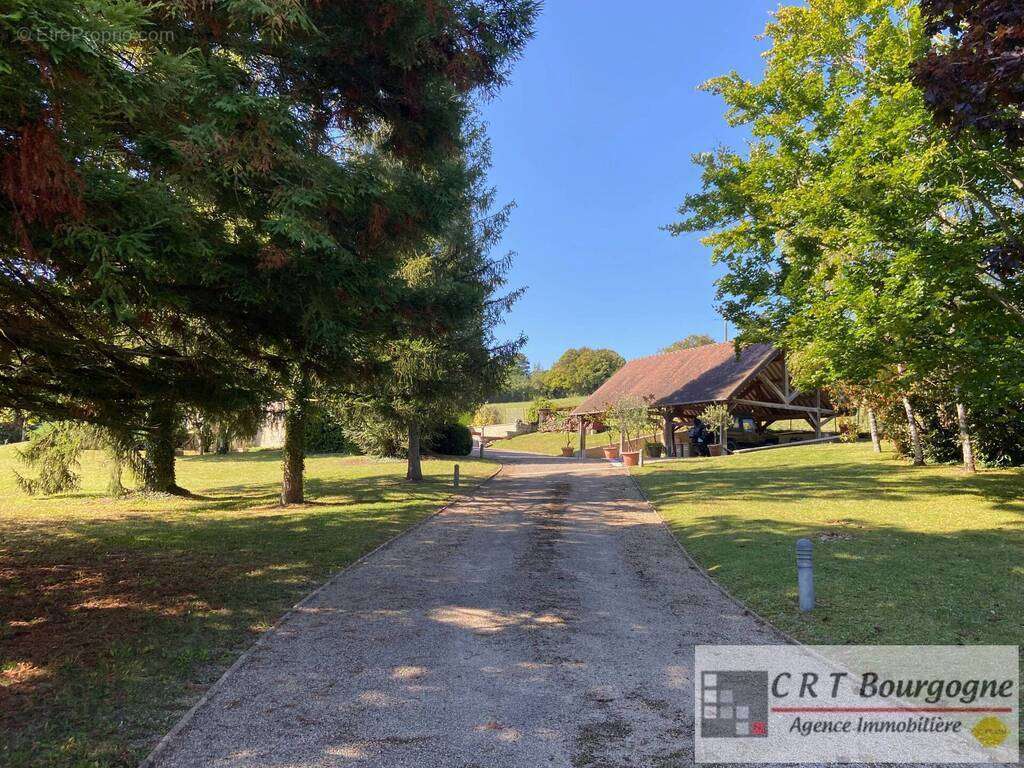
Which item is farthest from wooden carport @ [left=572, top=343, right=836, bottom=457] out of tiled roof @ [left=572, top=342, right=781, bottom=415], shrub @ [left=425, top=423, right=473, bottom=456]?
shrub @ [left=425, top=423, right=473, bottom=456]

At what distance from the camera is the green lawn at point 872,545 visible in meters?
5.93

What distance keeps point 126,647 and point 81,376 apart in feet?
11.3

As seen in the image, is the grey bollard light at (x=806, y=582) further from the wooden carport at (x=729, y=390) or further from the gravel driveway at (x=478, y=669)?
the wooden carport at (x=729, y=390)

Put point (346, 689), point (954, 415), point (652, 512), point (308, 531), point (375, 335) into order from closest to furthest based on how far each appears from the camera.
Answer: point (346, 689), point (375, 335), point (308, 531), point (652, 512), point (954, 415)

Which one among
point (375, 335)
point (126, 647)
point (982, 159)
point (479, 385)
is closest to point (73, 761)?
point (126, 647)

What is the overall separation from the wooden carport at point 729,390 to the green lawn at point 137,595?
18393 mm

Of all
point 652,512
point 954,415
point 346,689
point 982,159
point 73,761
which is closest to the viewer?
point 73,761

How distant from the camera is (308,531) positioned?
11539 mm

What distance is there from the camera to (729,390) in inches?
1129

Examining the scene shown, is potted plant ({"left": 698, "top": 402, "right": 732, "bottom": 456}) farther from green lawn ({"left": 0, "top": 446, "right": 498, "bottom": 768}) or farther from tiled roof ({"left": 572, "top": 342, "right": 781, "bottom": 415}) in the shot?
green lawn ({"left": 0, "top": 446, "right": 498, "bottom": 768})

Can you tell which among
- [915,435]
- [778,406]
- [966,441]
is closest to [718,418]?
[778,406]

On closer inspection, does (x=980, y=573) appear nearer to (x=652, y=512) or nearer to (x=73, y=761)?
(x=652, y=512)

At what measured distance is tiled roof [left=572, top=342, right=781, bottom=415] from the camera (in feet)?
97.2

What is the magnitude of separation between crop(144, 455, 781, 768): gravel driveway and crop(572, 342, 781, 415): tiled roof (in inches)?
789
